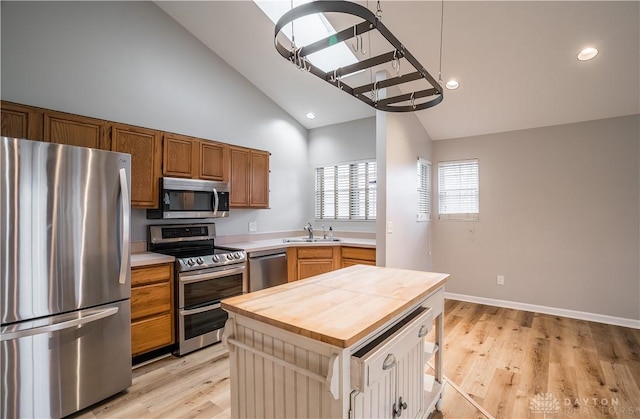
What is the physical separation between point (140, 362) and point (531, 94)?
4.74 meters

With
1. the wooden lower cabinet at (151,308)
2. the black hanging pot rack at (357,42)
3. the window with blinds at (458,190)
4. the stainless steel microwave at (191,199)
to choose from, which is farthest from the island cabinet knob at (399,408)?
the window with blinds at (458,190)

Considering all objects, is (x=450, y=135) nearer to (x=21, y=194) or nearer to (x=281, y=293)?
(x=281, y=293)

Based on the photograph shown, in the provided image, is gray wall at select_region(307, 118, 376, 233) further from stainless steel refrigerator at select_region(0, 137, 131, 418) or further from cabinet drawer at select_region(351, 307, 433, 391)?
stainless steel refrigerator at select_region(0, 137, 131, 418)

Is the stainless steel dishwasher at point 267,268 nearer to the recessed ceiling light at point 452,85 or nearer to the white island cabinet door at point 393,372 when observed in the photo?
the white island cabinet door at point 393,372

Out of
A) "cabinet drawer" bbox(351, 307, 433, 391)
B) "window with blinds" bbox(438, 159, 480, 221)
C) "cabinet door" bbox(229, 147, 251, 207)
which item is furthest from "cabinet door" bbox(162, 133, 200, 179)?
"window with blinds" bbox(438, 159, 480, 221)

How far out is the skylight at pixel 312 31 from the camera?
122 inches

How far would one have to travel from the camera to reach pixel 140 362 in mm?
2584

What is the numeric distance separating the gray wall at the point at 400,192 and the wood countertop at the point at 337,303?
136 centimetres

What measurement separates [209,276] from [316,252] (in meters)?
1.41

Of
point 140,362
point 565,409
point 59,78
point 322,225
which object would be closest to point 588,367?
point 565,409

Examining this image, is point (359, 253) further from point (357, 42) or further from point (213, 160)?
point (357, 42)

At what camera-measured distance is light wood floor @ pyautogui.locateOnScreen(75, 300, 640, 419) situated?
2.02m

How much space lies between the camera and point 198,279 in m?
2.78

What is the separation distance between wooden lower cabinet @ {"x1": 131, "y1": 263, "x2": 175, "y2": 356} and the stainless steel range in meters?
0.07
